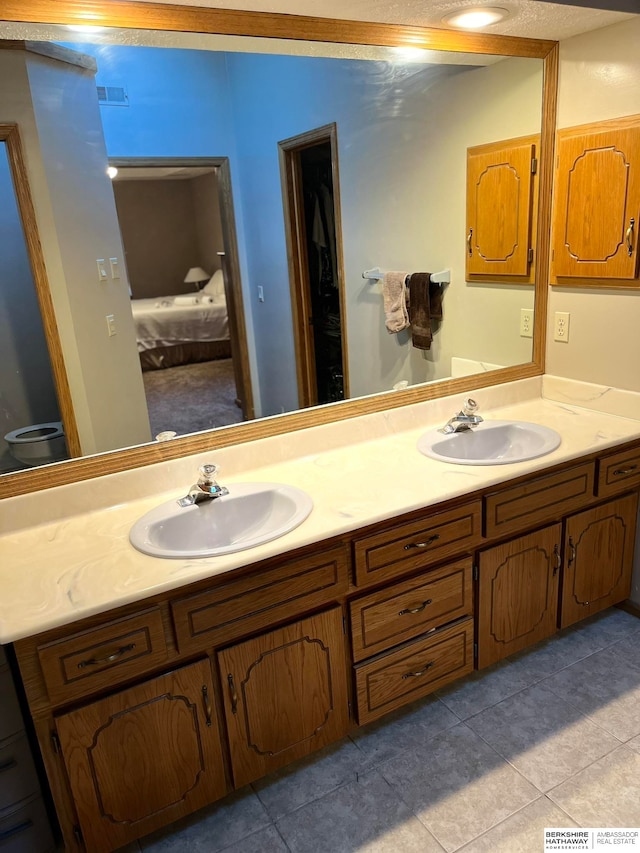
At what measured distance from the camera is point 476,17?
184 centimetres

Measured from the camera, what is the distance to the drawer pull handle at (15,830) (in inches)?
57.4

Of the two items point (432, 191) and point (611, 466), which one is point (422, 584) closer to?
point (611, 466)

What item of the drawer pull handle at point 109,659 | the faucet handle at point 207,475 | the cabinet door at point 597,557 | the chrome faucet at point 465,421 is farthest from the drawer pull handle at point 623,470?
the drawer pull handle at point 109,659

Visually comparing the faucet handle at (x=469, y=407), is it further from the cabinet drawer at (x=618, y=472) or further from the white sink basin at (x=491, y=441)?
the cabinet drawer at (x=618, y=472)

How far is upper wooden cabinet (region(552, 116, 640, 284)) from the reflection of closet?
880mm

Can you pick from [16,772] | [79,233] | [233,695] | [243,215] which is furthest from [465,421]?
[16,772]

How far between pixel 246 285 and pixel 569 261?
3.97 feet

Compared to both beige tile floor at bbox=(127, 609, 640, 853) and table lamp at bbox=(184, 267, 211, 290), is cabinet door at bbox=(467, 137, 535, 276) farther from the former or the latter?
beige tile floor at bbox=(127, 609, 640, 853)

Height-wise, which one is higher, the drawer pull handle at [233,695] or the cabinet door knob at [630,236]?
the cabinet door knob at [630,236]

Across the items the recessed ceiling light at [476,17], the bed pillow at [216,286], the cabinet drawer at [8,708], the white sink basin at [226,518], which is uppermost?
the recessed ceiling light at [476,17]

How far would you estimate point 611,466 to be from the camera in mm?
2092

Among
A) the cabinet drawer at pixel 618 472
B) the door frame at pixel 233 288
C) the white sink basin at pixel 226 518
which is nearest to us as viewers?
the white sink basin at pixel 226 518

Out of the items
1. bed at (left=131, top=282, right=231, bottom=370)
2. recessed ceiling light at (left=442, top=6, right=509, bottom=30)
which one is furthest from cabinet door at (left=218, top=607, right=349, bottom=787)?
recessed ceiling light at (left=442, top=6, right=509, bottom=30)

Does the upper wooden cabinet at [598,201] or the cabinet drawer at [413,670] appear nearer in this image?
the cabinet drawer at [413,670]
